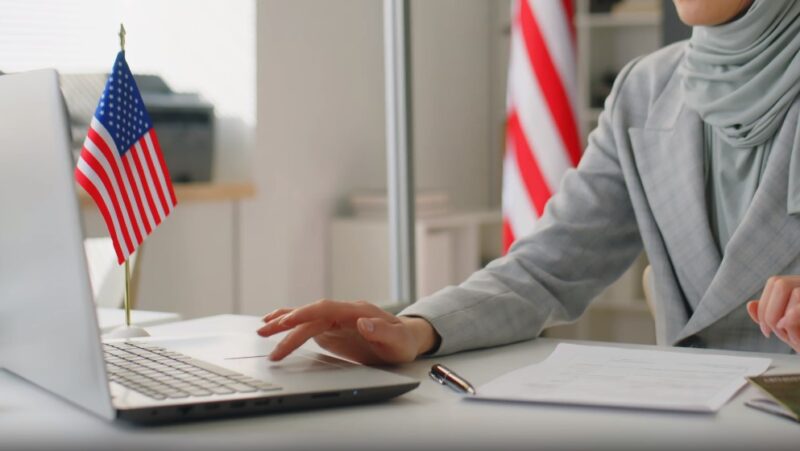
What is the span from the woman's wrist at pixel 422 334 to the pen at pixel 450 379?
0.31 feet

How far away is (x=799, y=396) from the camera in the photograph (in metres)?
0.82

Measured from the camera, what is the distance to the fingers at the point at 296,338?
3.19ft

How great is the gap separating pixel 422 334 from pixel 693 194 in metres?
0.51

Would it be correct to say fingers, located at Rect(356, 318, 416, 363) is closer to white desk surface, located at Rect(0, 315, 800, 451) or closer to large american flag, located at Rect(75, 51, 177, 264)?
white desk surface, located at Rect(0, 315, 800, 451)

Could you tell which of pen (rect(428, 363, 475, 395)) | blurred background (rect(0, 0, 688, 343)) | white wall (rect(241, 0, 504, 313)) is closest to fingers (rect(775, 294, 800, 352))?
pen (rect(428, 363, 475, 395))

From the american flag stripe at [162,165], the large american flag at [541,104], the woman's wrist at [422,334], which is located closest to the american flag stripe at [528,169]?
the large american flag at [541,104]

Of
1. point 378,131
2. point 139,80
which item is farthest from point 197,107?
point 378,131

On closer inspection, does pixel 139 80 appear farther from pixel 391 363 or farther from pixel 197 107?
pixel 391 363

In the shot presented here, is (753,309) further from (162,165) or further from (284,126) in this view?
(284,126)

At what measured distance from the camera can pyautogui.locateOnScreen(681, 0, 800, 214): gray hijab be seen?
1.40m

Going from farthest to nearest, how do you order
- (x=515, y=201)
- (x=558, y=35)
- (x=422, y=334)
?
1. (x=515, y=201)
2. (x=558, y=35)
3. (x=422, y=334)

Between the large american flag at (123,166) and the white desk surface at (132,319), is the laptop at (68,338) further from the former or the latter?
the white desk surface at (132,319)

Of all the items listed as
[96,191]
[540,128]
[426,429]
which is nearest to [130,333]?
[96,191]

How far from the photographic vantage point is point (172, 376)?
34.9 inches
